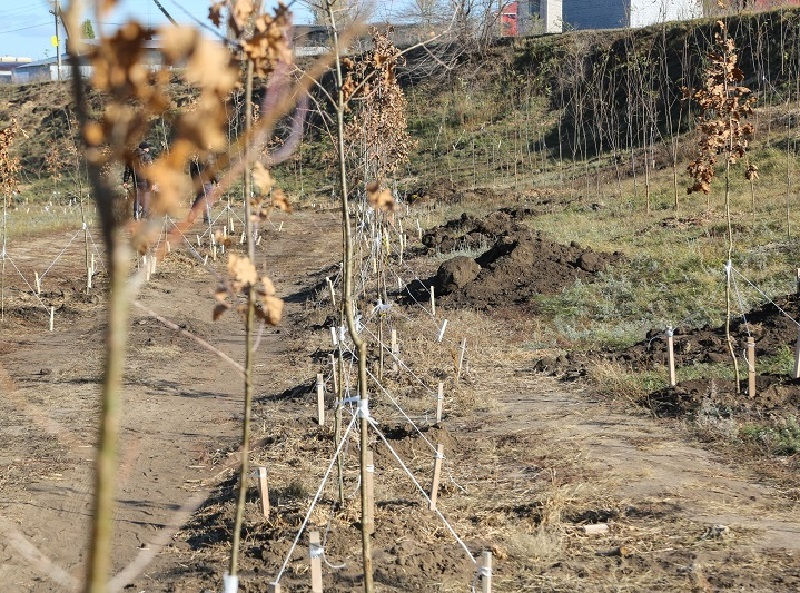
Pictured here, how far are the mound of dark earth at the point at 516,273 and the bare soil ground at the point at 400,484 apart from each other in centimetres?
257

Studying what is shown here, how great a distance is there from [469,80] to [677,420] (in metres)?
34.0

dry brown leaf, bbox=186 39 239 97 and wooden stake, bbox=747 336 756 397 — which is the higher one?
dry brown leaf, bbox=186 39 239 97

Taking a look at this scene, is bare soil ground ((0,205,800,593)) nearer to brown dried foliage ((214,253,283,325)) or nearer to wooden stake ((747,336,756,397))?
brown dried foliage ((214,253,283,325))

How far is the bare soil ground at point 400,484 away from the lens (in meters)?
5.23

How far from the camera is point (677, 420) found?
814 centimetres

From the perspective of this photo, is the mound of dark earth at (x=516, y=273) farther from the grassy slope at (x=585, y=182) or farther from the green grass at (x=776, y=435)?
the green grass at (x=776, y=435)

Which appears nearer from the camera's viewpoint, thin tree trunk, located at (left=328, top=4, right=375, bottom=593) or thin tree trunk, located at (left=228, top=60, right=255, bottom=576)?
thin tree trunk, located at (left=228, top=60, right=255, bottom=576)

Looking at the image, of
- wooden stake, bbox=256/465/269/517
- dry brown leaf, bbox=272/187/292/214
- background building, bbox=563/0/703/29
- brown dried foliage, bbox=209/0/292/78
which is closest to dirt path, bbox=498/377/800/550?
wooden stake, bbox=256/465/269/517

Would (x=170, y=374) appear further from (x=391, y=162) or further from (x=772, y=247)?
(x=772, y=247)

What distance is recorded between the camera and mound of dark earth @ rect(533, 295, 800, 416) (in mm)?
8258

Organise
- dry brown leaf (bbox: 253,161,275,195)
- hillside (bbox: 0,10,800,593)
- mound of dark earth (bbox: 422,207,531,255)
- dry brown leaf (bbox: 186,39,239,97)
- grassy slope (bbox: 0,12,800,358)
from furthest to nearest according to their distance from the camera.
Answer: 1. mound of dark earth (bbox: 422,207,531,255)
2. grassy slope (bbox: 0,12,800,358)
3. hillside (bbox: 0,10,800,593)
4. dry brown leaf (bbox: 253,161,275,195)
5. dry brown leaf (bbox: 186,39,239,97)

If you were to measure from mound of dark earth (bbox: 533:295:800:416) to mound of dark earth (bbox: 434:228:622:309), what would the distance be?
3239 millimetres

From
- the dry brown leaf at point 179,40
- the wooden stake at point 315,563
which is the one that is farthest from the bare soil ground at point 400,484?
the dry brown leaf at point 179,40

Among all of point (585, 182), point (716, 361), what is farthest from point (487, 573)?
point (585, 182)
